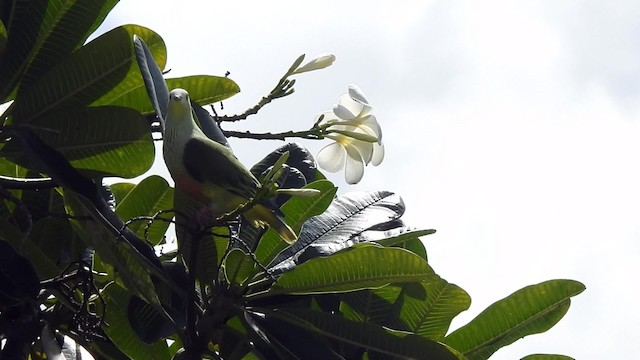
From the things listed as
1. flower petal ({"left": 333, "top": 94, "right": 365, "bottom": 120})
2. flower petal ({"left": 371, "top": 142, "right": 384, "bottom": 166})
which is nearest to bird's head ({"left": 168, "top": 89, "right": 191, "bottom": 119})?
flower petal ({"left": 333, "top": 94, "right": 365, "bottom": 120})

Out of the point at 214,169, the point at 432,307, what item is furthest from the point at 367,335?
the point at 214,169

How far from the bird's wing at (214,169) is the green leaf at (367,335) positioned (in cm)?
44

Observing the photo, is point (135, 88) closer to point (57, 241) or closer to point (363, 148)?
point (57, 241)

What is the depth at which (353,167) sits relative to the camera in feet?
9.30

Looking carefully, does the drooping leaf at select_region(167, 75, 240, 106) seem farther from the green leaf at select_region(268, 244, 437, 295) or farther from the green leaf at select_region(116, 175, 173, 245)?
the green leaf at select_region(268, 244, 437, 295)

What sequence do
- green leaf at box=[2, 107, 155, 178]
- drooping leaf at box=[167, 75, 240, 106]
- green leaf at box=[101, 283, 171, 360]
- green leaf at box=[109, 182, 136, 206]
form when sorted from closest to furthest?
green leaf at box=[2, 107, 155, 178] < green leaf at box=[101, 283, 171, 360] < drooping leaf at box=[167, 75, 240, 106] < green leaf at box=[109, 182, 136, 206]

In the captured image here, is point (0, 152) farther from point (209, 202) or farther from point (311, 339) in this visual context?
point (311, 339)

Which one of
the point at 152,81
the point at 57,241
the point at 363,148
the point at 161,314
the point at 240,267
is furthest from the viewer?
the point at 363,148

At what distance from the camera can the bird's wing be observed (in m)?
2.04

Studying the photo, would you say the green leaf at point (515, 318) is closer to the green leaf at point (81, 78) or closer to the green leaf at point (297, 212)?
the green leaf at point (297, 212)

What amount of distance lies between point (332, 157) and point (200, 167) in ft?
2.77

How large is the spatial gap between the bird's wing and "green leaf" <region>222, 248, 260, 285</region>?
365 millimetres

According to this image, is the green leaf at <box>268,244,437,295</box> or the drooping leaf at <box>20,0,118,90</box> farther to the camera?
the drooping leaf at <box>20,0,118,90</box>

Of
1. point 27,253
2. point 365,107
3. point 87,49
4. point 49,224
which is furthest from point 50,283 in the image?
point 365,107
